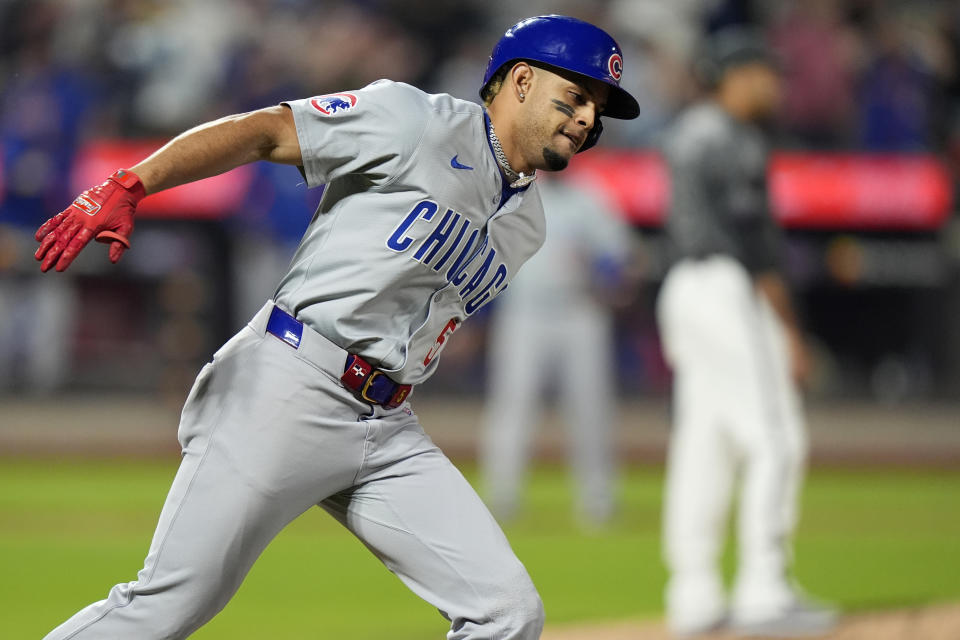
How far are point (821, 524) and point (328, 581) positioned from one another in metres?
3.43

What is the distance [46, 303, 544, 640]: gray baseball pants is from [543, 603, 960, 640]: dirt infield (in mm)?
2055

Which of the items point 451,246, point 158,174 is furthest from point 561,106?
point 158,174

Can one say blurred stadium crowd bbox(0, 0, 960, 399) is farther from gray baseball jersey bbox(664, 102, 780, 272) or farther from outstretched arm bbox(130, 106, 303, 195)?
outstretched arm bbox(130, 106, 303, 195)

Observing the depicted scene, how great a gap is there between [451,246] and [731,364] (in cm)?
245

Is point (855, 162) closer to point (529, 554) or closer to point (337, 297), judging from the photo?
point (529, 554)

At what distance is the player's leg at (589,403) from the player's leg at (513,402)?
7.8 inches

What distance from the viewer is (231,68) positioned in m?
12.5

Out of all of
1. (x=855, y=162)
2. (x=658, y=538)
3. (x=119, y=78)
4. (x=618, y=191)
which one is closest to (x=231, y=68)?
(x=119, y=78)

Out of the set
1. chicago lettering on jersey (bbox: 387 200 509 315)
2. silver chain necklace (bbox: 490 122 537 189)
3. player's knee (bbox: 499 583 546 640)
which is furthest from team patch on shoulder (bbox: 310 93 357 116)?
player's knee (bbox: 499 583 546 640)

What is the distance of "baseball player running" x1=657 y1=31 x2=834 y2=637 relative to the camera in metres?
5.20

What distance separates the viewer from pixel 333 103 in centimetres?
298

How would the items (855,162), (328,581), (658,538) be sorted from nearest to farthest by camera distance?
1. (328,581)
2. (658,538)
3. (855,162)

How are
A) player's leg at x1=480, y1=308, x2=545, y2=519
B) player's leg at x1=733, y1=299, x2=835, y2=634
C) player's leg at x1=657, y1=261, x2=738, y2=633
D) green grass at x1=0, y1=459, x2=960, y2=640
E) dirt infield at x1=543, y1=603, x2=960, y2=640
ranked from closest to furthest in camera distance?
dirt infield at x1=543, y1=603, x2=960, y2=640 → player's leg at x1=733, y1=299, x2=835, y2=634 → player's leg at x1=657, y1=261, x2=738, y2=633 → green grass at x1=0, y1=459, x2=960, y2=640 → player's leg at x1=480, y1=308, x2=545, y2=519

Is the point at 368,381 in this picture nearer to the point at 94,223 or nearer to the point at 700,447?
the point at 94,223
